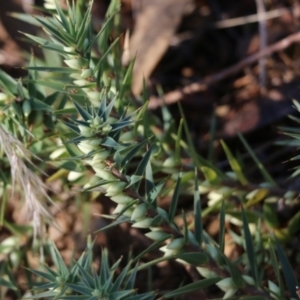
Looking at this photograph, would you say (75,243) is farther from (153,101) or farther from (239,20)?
(239,20)

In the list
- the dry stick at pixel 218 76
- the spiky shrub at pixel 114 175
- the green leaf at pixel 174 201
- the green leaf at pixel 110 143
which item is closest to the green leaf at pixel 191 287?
the spiky shrub at pixel 114 175

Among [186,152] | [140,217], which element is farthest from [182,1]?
[140,217]

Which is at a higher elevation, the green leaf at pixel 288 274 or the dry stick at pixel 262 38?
the dry stick at pixel 262 38

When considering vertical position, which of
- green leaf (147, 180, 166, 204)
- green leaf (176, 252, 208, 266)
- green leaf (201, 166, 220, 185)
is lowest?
green leaf (176, 252, 208, 266)

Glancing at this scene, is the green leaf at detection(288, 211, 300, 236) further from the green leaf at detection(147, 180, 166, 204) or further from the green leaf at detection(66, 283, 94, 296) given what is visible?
the green leaf at detection(66, 283, 94, 296)

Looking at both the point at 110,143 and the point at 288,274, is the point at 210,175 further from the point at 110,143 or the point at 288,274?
the point at 110,143

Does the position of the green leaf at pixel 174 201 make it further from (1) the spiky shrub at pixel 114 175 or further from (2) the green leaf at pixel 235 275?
(2) the green leaf at pixel 235 275

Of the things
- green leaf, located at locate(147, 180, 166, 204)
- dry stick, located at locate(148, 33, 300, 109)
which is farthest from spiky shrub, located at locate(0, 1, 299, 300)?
dry stick, located at locate(148, 33, 300, 109)
